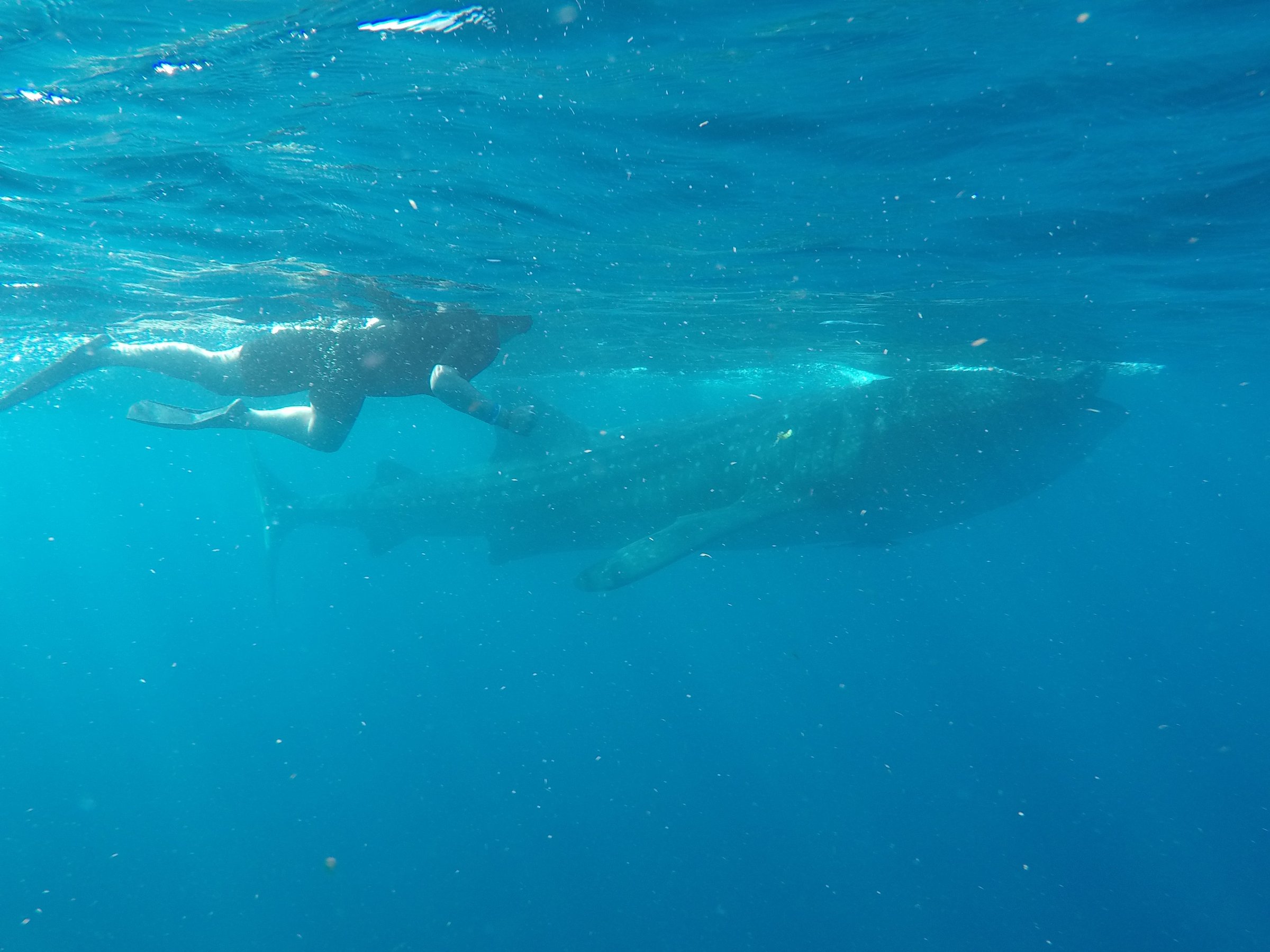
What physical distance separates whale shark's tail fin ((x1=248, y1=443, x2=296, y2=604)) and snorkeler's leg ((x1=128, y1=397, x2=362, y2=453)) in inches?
261

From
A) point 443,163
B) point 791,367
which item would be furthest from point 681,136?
point 791,367

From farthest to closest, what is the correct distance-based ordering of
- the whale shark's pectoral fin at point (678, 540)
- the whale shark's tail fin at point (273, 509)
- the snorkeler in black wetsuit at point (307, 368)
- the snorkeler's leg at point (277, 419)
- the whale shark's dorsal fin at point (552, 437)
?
the whale shark's tail fin at point (273, 509)
the whale shark's dorsal fin at point (552, 437)
the snorkeler in black wetsuit at point (307, 368)
the snorkeler's leg at point (277, 419)
the whale shark's pectoral fin at point (678, 540)

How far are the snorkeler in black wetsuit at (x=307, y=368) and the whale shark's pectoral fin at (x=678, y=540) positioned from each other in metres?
3.69

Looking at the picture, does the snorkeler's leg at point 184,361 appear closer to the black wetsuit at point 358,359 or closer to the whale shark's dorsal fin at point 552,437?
the black wetsuit at point 358,359

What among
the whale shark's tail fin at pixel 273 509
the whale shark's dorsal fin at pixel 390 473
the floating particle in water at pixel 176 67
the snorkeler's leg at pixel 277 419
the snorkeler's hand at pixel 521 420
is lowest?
the whale shark's tail fin at pixel 273 509

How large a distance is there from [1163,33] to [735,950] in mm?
13691

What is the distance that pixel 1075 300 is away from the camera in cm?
1482

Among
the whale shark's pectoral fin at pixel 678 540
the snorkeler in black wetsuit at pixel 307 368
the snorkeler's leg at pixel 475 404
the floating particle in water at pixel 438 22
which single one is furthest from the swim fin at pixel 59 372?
the whale shark's pectoral fin at pixel 678 540

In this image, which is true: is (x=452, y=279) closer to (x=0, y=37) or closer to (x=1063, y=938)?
(x=0, y=37)

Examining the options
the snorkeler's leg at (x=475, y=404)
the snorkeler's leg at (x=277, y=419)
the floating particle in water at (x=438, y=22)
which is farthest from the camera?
the snorkeler's leg at (x=277, y=419)

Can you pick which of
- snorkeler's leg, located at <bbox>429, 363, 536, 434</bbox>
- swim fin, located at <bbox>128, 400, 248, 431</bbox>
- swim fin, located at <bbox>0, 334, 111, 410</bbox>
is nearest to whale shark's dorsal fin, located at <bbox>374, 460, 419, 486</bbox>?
swim fin, located at <bbox>128, 400, 248, 431</bbox>

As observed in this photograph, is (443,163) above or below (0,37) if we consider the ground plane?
below

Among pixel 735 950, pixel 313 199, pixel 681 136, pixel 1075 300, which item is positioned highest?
pixel 681 136

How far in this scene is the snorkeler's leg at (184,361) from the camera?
10.7 metres
